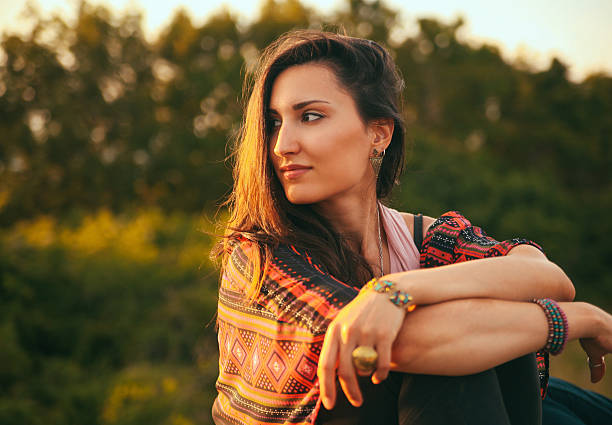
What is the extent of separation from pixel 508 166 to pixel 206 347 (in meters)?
18.5

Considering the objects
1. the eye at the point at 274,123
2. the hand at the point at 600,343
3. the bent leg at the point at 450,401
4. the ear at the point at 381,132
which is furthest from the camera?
the ear at the point at 381,132

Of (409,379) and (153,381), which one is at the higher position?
(409,379)

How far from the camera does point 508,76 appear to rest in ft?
75.0

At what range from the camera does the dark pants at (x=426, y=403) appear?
1.43 m

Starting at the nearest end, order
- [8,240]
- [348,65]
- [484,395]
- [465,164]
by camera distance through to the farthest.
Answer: [484,395]
[348,65]
[8,240]
[465,164]

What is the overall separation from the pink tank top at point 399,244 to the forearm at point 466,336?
77 cm

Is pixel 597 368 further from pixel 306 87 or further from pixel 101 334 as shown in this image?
pixel 101 334

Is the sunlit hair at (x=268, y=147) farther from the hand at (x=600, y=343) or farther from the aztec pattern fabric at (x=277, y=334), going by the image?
the hand at (x=600, y=343)

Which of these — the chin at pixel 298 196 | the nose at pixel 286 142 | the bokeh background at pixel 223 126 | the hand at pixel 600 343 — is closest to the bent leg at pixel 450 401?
the hand at pixel 600 343

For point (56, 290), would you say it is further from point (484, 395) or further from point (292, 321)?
point (484, 395)

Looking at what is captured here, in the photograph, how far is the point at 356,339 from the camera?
1346 millimetres

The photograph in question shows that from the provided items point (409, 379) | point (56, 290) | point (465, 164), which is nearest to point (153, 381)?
point (56, 290)

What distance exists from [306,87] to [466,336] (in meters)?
1.14

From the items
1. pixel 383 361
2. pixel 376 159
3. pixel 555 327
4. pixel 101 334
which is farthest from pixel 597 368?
pixel 101 334
